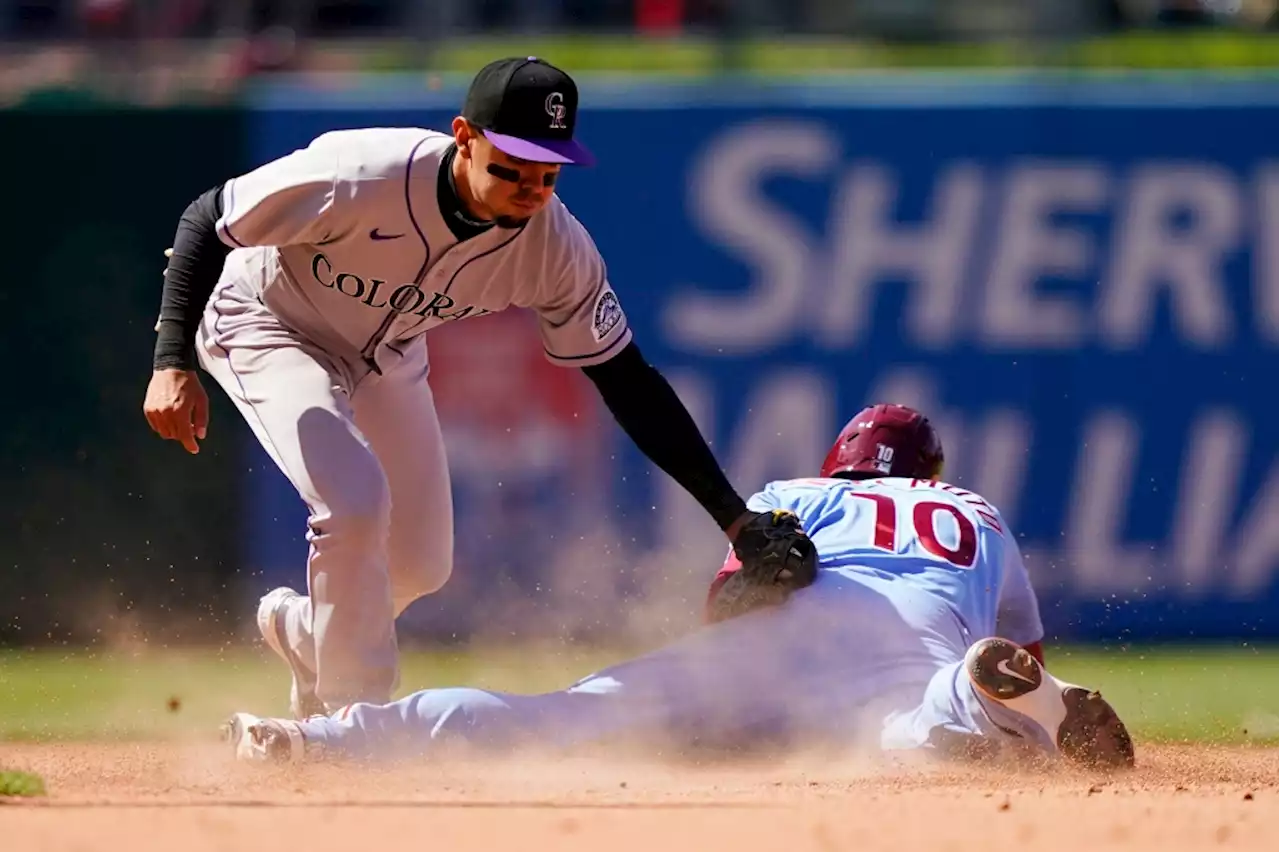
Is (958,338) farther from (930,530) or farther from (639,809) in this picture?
(639,809)

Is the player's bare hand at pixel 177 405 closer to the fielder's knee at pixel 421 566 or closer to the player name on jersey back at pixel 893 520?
the fielder's knee at pixel 421 566

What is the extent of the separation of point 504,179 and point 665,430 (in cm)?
84

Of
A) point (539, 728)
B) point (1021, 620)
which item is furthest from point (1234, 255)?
point (539, 728)

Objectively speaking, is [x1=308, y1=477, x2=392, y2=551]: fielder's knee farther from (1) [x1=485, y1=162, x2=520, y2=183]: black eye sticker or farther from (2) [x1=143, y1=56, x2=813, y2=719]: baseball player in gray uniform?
(1) [x1=485, y1=162, x2=520, y2=183]: black eye sticker

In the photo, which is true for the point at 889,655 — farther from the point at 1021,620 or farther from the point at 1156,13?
the point at 1156,13

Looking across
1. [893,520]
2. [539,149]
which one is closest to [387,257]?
[539,149]

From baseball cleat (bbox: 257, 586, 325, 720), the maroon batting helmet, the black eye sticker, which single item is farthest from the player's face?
baseball cleat (bbox: 257, 586, 325, 720)

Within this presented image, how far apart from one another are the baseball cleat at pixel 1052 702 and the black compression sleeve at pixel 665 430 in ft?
2.65

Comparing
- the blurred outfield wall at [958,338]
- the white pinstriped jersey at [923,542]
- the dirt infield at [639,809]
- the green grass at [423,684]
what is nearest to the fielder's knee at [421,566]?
the dirt infield at [639,809]

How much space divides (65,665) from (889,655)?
12.4 feet

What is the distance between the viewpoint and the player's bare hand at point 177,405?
4616mm

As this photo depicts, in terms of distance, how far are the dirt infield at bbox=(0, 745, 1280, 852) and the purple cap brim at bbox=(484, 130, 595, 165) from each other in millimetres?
1406

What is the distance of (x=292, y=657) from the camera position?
5.36 metres

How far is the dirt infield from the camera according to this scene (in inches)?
144
